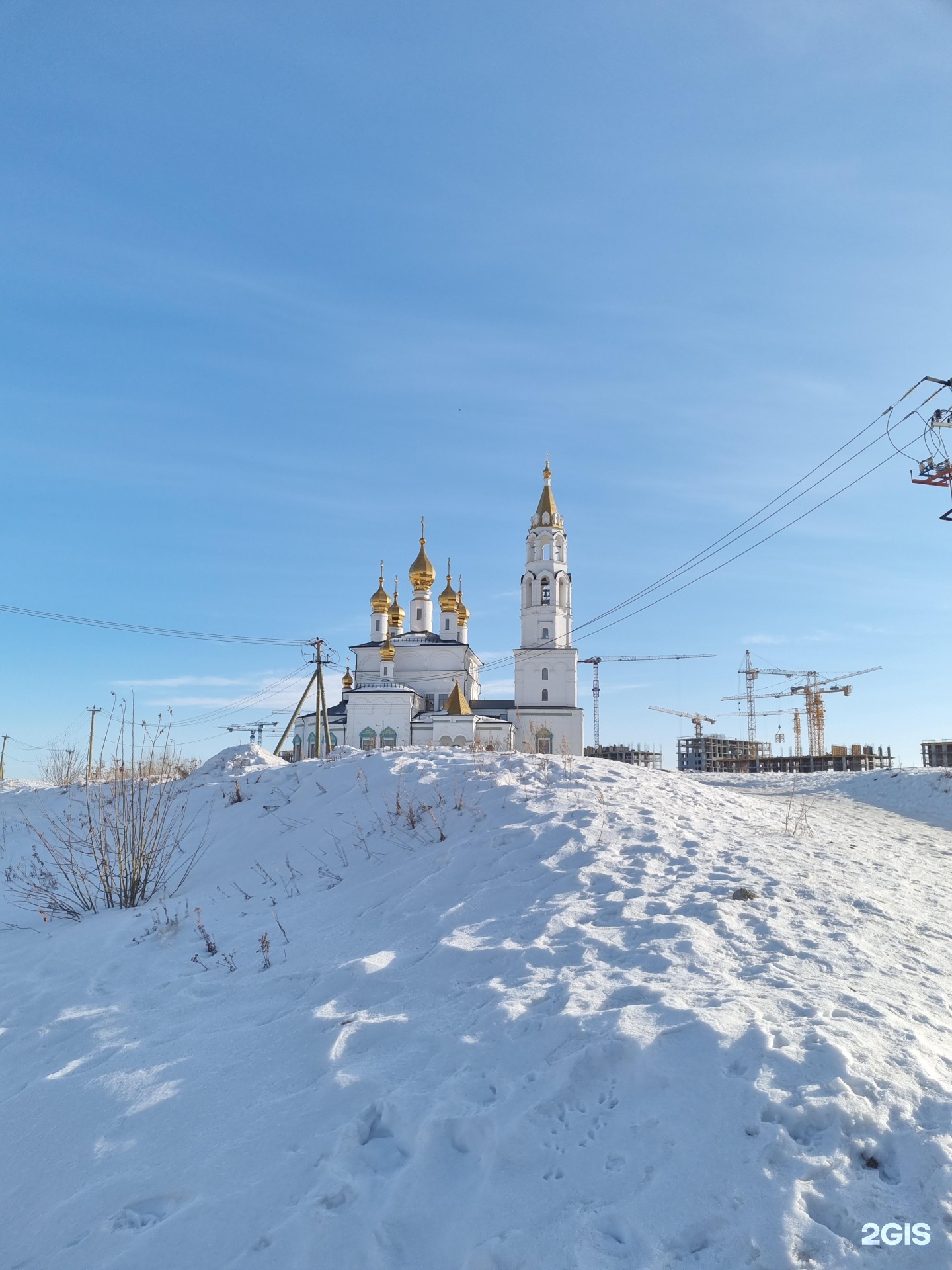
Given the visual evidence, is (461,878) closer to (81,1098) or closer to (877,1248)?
(81,1098)

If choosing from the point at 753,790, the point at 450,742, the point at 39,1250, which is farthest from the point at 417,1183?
the point at 450,742

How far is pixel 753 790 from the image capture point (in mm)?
18625

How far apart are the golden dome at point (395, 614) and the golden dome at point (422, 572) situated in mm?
1534

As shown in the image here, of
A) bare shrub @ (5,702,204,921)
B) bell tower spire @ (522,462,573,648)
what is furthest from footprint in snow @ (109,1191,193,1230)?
bell tower spire @ (522,462,573,648)

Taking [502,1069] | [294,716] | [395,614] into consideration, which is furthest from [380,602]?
[502,1069]

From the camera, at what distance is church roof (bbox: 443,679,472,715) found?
129 ft

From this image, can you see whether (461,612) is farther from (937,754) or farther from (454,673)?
(937,754)

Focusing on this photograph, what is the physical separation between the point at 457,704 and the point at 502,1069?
36.1m

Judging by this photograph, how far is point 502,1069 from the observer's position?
3322mm

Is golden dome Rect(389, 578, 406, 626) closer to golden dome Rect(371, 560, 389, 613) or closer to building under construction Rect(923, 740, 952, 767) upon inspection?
golden dome Rect(371, 560, 389, 613)

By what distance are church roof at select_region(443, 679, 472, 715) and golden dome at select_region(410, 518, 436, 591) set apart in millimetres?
11555

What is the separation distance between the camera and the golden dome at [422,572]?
49344 mm

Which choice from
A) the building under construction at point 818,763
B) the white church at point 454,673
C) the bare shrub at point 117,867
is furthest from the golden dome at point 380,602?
the bare shrub at point 117,867

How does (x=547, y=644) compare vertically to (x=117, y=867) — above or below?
above
